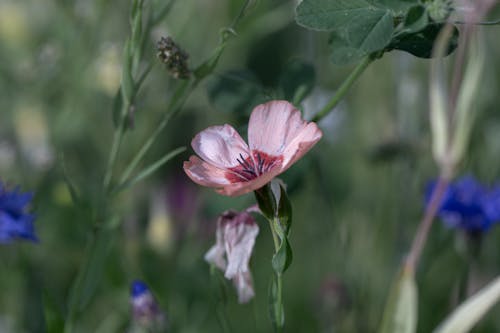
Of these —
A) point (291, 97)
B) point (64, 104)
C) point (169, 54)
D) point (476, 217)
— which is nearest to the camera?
point (169, 54)

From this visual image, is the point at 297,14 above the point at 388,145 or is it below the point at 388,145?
above

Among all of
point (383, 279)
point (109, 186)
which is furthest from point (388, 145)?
point (109, 186)

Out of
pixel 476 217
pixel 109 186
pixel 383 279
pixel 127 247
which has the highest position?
pixel 109 186

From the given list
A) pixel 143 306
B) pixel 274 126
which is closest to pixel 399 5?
pixel 274 126

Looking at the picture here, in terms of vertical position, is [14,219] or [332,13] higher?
[332,13]

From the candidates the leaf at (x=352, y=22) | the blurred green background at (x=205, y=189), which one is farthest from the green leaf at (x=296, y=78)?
the leaf at (x=352, y=22)

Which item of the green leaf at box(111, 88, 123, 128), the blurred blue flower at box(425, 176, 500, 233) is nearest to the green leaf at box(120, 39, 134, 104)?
the green leaf at box(111, 88, 123, 128)

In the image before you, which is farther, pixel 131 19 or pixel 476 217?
pixel 476 217

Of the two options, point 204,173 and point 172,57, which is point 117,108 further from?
point 204,173

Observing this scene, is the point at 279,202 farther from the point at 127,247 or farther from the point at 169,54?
the point at 127,247
